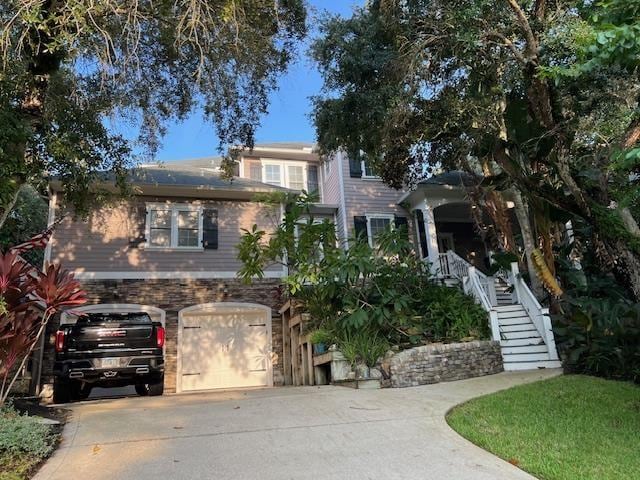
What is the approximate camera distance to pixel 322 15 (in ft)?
35.6

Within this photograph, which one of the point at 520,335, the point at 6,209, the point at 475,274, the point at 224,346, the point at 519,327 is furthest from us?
the point at 224,346

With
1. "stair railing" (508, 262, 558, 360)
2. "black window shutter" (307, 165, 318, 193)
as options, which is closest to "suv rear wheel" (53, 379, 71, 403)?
"stair railing" (508, 262, 558, 360)

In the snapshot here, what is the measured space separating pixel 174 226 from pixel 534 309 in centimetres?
999

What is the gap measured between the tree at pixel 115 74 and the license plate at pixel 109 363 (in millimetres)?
3116

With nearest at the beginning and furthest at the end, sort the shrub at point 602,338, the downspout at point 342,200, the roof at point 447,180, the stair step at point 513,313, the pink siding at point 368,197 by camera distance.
Answer: the shrub at point 602,338 → the stair step at point 513,313 → the roof at point 447,180 → the downspout at point 342,200 → the pink siding at point 368,197

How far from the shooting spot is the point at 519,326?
11.0m

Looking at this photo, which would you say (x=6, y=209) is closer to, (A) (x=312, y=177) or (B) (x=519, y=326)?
(B) (x=519, y=326)

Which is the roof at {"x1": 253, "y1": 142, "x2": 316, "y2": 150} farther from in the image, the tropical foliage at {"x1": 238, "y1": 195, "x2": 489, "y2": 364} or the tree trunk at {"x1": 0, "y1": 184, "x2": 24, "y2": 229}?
the tree trunk at {"x1": 0, "y1": 184, "x2": 24, "y2": 229}

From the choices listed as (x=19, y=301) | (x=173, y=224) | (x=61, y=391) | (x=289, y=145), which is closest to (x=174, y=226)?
(x=173, y=224)

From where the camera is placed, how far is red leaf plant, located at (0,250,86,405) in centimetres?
561

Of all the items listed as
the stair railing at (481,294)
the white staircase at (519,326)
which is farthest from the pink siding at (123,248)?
the white staircase at (519,326)

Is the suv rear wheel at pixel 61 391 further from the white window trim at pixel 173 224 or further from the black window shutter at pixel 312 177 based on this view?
the black window shutter at pixel 312 177

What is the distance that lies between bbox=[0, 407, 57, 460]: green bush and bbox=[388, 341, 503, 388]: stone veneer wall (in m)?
5.65

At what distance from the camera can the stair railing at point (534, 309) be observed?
10281 millimetres
